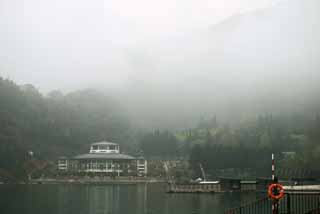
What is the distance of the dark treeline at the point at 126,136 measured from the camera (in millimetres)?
59938

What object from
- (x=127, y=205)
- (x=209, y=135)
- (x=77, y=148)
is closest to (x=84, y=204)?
(x=127, y=205)

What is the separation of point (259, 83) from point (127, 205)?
7033cm

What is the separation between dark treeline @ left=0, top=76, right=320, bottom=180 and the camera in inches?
2360

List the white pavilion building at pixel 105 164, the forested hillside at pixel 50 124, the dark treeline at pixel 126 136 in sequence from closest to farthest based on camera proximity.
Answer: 1. the dark treeline at pixel 126 136
2. the forested hillside at pixel 50 124
3. the white pavilion building at pixel 105 164

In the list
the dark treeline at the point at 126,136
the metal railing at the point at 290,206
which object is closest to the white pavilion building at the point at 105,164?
the dark treeline at the point at 126,136

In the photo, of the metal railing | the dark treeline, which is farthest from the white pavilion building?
the metal railing

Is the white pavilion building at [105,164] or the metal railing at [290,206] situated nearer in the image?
the metal railing at [290,206]

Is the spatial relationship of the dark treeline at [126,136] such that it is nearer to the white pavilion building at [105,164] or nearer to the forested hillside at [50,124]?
the forested hillside at [50,124]

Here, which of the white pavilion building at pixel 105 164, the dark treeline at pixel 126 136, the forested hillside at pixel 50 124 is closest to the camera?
the dark treeline at pixel 126 136

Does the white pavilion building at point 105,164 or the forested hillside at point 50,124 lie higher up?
the forested hillside at point 50,124

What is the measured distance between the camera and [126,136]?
9119cm

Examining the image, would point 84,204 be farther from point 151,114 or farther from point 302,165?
point 151,114

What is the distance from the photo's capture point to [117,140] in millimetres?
89000

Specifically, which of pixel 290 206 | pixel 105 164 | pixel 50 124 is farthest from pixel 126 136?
pixel 290 206
